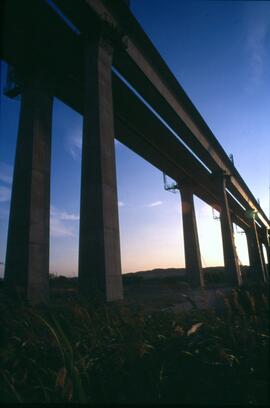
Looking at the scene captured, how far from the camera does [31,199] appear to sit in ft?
49.5

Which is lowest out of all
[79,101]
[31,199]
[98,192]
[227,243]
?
[98,192]

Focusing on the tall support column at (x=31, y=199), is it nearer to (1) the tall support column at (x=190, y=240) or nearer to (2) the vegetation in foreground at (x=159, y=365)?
(2) the vegetation in foreground at (x=159, y=365)

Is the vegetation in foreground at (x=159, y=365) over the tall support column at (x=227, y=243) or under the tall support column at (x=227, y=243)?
under

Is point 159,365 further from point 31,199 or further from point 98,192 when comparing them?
point 31,199

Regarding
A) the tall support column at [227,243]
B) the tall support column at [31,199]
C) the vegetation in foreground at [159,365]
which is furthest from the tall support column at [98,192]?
the tall support column at [227,243]

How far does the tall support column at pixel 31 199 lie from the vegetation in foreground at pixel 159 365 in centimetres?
1038

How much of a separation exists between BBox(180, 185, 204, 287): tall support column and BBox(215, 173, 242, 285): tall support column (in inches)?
131

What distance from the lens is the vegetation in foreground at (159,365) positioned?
8.95ft

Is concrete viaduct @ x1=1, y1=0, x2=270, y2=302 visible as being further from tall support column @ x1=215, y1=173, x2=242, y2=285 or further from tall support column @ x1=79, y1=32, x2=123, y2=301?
tall support column @ x1=215, y1=173, x2=242, y2=285

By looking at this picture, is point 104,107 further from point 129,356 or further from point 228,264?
point 228,264

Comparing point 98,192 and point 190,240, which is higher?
point 190,240

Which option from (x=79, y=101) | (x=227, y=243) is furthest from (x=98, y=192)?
(x=227, y=243)

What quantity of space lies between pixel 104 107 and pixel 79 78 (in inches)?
203

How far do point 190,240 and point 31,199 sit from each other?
85.6 ft
